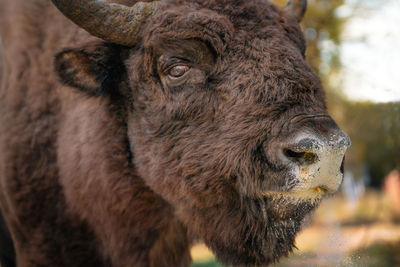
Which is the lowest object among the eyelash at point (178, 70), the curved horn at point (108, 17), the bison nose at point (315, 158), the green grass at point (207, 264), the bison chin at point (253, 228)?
the green grass at point (207, 264)

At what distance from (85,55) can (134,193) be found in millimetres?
1319

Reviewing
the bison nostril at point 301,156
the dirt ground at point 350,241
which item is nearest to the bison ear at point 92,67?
the bison nostril at point 301,156

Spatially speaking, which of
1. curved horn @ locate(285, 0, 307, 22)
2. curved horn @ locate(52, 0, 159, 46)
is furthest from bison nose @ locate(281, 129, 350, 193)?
curved horn @ locate(285, 0, 307, 22)

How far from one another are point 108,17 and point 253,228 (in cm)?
203

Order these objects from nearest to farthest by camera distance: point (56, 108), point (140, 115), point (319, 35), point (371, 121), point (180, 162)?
point (180, 162), point (140, 115), point (56, 108), point (371, 121), point (319, 35)

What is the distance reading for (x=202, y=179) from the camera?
10.2 feet

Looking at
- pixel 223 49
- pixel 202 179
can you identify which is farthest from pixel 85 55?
pixel 202 179

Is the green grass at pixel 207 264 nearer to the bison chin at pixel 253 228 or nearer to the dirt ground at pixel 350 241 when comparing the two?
the dirt ground at pixel 350 241

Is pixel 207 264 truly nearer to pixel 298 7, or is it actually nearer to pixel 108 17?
pixel 298 7

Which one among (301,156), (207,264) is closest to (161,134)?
(301,156)

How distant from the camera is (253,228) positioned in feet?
10.00

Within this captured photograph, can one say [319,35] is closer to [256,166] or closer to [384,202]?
[256,166]

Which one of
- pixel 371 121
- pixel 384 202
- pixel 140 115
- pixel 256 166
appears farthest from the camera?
pixel 384 202

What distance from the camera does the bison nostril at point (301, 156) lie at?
97.4 inches
